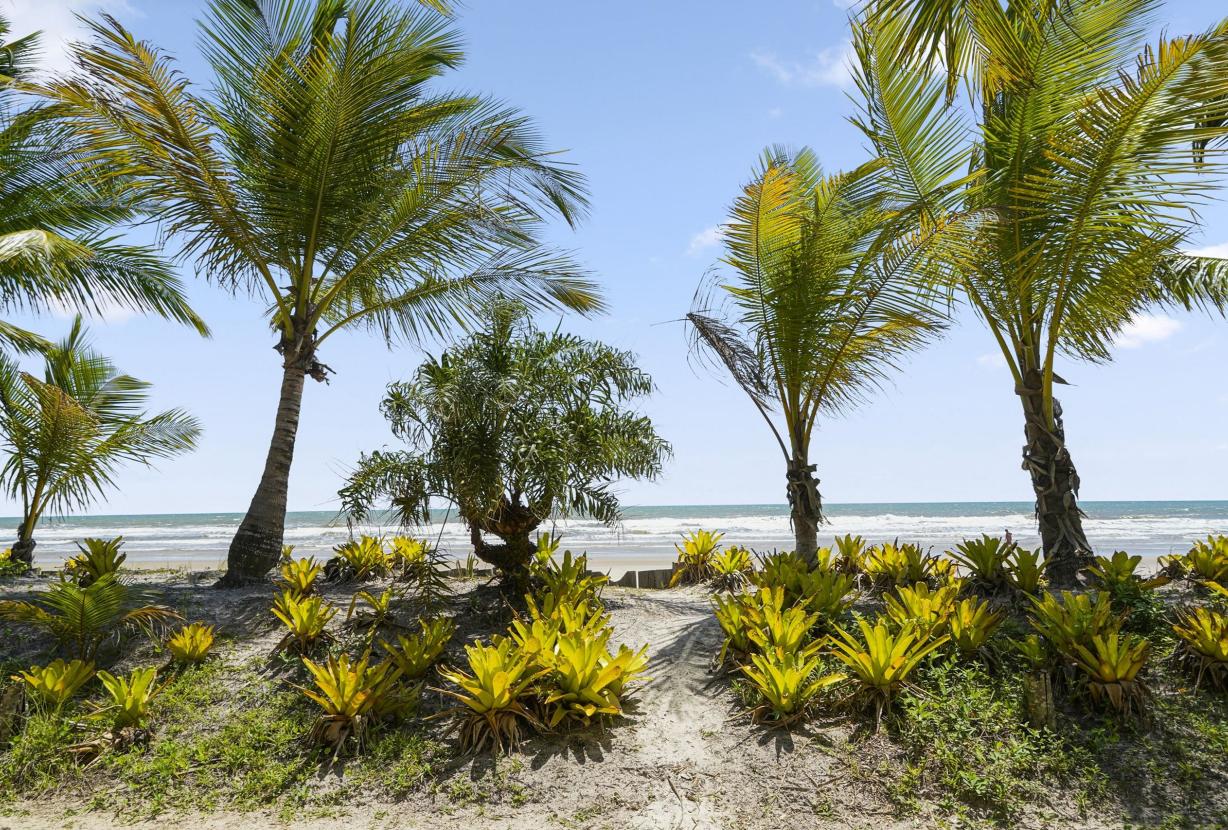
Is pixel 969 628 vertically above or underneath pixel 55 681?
above

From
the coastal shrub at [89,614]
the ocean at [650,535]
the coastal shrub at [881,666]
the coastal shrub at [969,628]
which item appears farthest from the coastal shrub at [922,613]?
the ocean at [650,535]

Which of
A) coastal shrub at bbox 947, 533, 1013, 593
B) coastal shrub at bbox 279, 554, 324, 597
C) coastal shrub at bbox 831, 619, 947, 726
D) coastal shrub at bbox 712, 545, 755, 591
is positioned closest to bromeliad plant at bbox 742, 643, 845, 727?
coastal shrub at bbox 831, 619, 947, 726

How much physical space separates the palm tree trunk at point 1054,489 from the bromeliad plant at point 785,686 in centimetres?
337

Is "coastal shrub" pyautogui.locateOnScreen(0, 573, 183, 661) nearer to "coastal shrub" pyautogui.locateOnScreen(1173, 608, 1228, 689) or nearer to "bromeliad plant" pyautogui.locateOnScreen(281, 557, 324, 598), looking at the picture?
"bromeliad plant" pyautogui.locateOnScreen(281, 557, 324, 598)

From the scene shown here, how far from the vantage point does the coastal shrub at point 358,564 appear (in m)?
7.71

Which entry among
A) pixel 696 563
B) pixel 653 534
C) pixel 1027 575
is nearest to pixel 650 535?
pixel 653 534

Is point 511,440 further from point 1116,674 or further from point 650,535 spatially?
point 650,535

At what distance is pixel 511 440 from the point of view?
5695mm

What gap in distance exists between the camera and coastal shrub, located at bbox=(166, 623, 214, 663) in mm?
5379

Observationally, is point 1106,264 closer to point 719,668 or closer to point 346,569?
point 719,668

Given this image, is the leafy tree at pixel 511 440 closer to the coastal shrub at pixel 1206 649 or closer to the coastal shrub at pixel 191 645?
the coastal shrub at pixel 191 645

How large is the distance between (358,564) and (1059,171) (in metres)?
7.54

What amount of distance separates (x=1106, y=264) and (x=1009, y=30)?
2.17m

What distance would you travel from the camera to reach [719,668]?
5.14 metres
